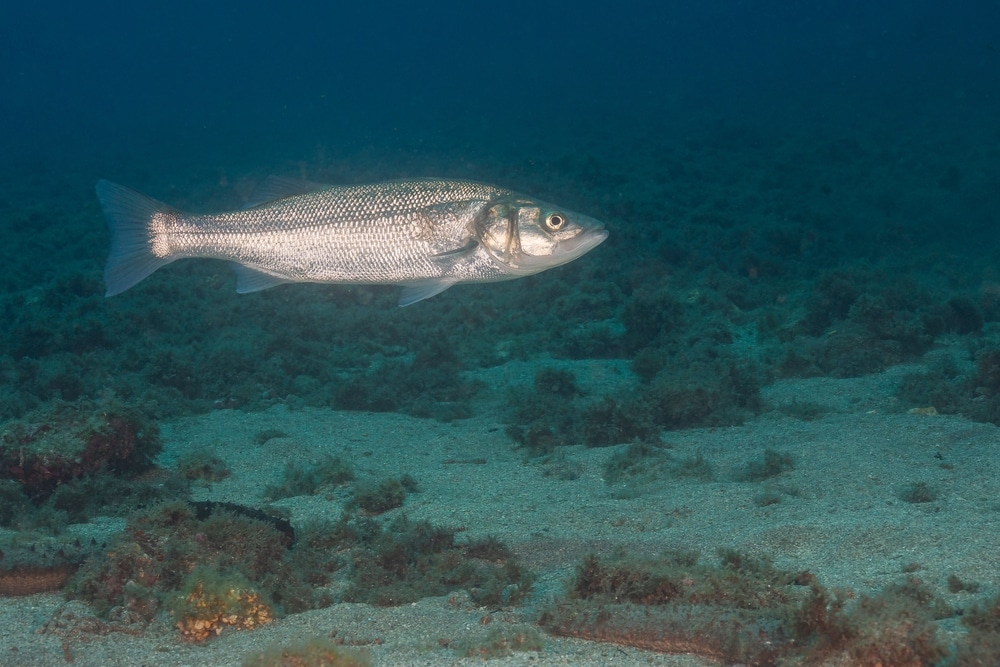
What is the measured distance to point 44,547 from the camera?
5441 mm

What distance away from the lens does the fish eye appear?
575 cm

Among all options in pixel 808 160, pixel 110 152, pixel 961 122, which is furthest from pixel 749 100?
pixel 110 152

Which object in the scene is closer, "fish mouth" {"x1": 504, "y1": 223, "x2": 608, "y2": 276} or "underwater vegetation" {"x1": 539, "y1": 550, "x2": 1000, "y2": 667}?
"underwater vegetation" {"x1": 539, "y1": 550, "x2": 1000, "y2": 667}

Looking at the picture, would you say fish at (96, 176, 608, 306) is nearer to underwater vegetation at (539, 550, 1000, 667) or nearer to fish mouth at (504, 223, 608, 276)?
fish mouth at (504, 223, 608, 276)

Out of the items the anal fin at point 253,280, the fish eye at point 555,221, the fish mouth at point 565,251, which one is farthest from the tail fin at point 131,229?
the fish eye at point 555,221

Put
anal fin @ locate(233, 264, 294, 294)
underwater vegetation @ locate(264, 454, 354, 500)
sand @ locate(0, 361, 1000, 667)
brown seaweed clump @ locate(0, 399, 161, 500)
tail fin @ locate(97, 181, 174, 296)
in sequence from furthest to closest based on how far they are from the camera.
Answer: underwater vegetation @ locate(264, 454, 354, 500), brown seaweed clump @ locate(0, 399, 161, 500), tail fin @ locate(97, 181, 174, 296), anal fin @ locate(233, 264, 294, 294), sand @ locate(0, 361, 1000, 667)

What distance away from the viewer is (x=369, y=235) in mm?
5840

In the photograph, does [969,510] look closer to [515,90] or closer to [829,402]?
[829,402]

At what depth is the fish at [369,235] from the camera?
18.9 ft

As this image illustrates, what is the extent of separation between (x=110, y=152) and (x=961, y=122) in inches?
2157

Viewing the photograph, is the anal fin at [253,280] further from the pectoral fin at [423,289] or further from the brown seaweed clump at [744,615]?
the brown seaweed clump at [744,615]

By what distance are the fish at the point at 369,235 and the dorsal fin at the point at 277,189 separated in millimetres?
102

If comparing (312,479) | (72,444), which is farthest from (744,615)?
(72,444)

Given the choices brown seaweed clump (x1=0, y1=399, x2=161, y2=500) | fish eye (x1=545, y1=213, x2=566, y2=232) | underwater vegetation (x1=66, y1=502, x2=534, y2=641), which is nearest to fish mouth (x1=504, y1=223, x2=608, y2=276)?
fish eye (x1=545, y1=213, x2=566, y2=232)
